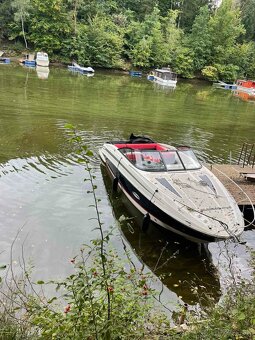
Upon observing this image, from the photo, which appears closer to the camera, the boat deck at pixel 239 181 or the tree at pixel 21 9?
the boat deck at pixel 239 181

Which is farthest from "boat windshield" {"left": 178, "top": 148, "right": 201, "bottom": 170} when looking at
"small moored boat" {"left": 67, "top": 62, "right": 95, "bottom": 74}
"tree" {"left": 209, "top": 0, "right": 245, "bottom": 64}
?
"tree" {"left": 209, "top": 0, "right": 245, "bottom": 64}

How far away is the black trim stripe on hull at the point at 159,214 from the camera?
6893 mm

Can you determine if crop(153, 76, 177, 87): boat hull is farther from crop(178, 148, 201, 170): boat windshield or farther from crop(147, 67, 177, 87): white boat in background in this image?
crop(178, 148, 201, 170): boat windshield

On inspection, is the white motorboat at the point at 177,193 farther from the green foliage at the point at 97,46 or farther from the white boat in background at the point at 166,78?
the green foliage at the point at 97,46

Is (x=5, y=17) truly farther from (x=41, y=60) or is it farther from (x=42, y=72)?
(x=42, y=72)

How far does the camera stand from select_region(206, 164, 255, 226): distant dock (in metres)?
8.97

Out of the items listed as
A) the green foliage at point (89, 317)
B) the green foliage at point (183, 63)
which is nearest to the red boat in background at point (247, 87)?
the green foliage at point (183, 63)

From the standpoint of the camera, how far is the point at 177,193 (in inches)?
303

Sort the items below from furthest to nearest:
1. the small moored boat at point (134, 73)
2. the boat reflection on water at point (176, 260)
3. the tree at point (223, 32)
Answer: the tree at point (223, 32), the small moored boat at point (134, 73), the boat reflection on water at point (176, 260)

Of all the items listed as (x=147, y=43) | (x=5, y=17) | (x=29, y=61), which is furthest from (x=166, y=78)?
(x=5, y=17)

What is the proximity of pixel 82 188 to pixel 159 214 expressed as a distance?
3.25m

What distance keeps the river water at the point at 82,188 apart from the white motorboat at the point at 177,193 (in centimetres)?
55

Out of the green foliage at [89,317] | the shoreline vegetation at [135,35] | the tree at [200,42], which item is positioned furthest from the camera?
the tree at [200,42]

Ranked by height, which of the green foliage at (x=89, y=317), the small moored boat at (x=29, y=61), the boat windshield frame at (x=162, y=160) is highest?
the green foliage at (x=89, y=317)
